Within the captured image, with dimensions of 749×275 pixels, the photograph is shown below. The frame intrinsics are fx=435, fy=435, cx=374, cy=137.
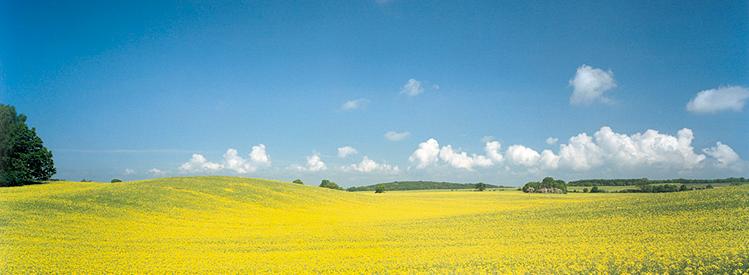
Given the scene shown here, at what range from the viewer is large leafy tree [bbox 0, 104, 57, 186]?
167 ft

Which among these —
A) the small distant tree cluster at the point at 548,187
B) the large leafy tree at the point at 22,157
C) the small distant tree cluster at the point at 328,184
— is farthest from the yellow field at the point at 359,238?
the small distant tree cluster at the point at 328,184

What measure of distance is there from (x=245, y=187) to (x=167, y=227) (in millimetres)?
23386

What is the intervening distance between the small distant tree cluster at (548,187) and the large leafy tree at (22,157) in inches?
2891

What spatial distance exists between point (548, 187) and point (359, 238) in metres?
58.3

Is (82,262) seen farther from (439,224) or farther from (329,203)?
(329,203)

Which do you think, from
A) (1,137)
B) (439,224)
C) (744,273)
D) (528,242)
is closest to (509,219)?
(439,224)

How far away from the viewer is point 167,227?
30.8m

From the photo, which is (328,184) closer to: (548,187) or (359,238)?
(548,187)

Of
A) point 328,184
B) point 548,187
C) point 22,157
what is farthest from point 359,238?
point 328,184

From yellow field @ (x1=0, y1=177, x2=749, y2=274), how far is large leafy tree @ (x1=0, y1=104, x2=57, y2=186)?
17.7 m

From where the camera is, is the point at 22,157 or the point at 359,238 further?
the point at 22,157

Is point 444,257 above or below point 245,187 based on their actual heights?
below

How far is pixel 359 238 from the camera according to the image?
25.4 meters

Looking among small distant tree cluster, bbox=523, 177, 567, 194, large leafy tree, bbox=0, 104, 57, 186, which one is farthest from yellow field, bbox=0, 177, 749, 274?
small distant tree cluster, bbox=523, 177, 567, 194
